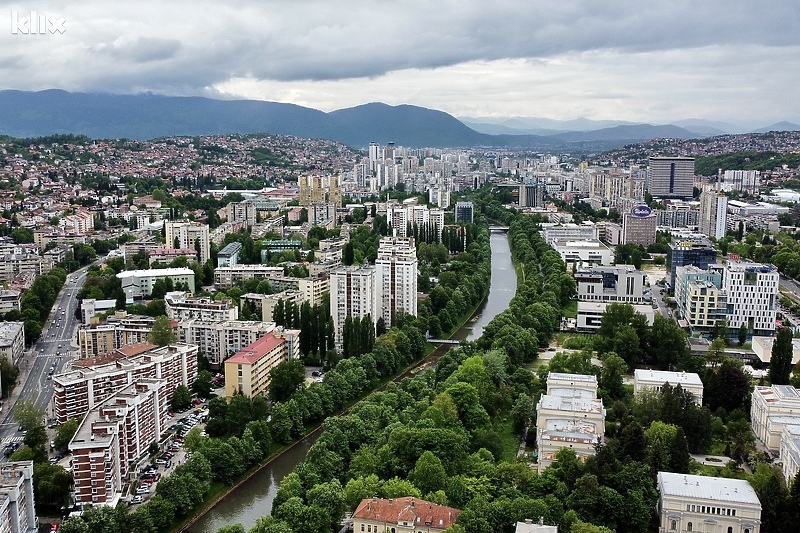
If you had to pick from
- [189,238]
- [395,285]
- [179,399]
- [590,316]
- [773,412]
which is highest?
[189,238]

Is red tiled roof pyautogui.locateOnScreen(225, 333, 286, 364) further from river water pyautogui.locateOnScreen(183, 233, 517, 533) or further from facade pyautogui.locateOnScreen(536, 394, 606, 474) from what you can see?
facade pyautogui.locateOnScreen(536, 394, 606, 474)

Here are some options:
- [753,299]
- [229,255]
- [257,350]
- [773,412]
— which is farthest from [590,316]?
[229,255]

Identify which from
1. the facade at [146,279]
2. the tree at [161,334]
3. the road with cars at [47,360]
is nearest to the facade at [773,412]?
the tree at [161,334]

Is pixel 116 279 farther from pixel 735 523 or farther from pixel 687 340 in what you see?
pixel 735 523

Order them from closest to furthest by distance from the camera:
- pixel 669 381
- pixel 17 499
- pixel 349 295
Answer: pixel 17 499, pixel 669 381, pixel 349 295

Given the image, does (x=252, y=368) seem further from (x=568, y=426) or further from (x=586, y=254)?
(x=586, y=254)

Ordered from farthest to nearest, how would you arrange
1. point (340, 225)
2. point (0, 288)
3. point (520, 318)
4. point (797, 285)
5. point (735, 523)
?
1. point (340, 225)
2. point (797, 285)
3. point (0, 288)
4. point (520, 318)
5. point (735, 523)

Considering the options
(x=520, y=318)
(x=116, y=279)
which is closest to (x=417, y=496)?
(x=520, y=318)
